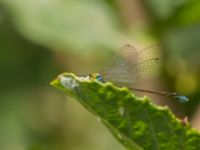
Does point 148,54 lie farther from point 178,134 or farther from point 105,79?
point 178,134

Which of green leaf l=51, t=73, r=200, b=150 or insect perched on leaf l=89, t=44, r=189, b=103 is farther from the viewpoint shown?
insect perched on leaf l=89, t=44, r=189, b=103

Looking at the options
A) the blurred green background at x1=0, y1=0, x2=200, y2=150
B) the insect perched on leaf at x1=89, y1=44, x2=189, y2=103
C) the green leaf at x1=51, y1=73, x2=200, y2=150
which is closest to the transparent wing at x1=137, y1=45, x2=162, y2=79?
the insect perched on leaf at x1=89, y1=44, x2=189, y2=103

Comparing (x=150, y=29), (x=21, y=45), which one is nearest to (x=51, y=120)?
(x=21, y=45)

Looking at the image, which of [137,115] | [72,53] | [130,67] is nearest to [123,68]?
[130,67]

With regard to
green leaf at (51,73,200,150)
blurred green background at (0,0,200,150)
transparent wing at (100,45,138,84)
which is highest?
blurred green background at (0,0,200,150)

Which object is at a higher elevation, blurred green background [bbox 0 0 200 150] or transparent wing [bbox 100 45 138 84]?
blurred green background [bbox 0 0 200 150]

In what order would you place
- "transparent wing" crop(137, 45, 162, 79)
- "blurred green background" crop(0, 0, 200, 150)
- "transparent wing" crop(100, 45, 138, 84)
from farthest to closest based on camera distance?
"blurred green background" crop(0, 0, 200, 150) → "transparent wing" crop(137, 45, 162, 79) → "transparent wing" crop(100, 45, 138, 84)

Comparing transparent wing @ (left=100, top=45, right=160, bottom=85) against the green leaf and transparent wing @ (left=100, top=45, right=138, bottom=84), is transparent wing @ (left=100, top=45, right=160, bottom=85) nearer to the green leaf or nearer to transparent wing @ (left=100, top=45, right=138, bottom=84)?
transparent wing @ (left=100, top=45, right=138, bottom=84)
